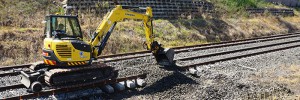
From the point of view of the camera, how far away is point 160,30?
72.0ft

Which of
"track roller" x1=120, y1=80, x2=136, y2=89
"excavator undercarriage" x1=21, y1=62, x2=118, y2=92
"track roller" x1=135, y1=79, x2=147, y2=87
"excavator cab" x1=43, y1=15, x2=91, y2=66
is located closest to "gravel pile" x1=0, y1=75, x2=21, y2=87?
"excavator undercarriage" x1=21, y1=62, x2=118, y2=92

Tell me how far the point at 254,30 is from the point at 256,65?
13851 millimetres

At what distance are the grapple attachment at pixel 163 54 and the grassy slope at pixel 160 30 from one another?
4.30 meters

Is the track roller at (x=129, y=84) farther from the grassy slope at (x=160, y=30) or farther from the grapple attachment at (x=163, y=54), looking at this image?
the grassy slope at (x=160, y=30)

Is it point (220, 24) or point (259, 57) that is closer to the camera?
point (259, 57)

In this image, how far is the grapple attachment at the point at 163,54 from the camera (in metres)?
13.4

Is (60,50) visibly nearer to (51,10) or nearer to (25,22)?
(25,22)

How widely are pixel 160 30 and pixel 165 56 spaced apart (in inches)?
329

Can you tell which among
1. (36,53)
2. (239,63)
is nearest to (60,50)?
(36,53)

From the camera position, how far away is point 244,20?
1185 inches

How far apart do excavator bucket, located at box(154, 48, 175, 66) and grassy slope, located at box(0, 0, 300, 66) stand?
428cm

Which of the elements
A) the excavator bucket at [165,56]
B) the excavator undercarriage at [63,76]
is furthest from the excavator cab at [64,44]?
the excavator bucket at [165,56]

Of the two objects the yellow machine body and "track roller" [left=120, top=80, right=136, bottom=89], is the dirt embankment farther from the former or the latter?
"track roller" [left=120, top=80, right=136, bottom=89]

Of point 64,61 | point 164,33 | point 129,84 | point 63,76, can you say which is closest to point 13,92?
point 63,76
